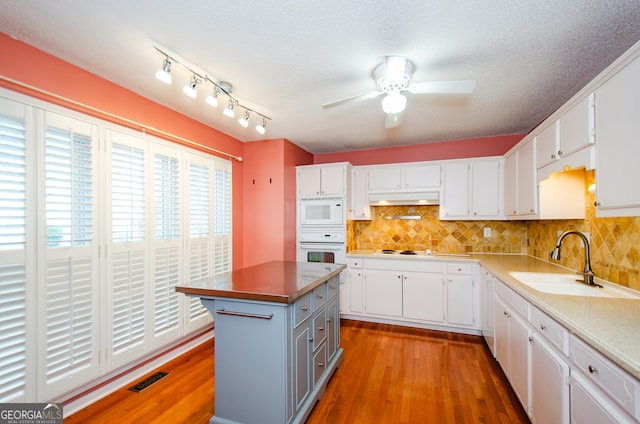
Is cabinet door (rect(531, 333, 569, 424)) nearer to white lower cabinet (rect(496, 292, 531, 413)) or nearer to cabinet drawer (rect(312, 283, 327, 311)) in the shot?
white lower cabinet (rect(496, 292, 531, 413))

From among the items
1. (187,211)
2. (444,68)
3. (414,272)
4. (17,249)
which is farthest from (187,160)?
(414,272)

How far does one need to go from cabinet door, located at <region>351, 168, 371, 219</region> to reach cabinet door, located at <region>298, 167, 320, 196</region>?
54 cm

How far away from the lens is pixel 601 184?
1492 millimetres

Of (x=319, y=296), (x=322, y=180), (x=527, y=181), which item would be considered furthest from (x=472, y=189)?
(x=319, y=296)

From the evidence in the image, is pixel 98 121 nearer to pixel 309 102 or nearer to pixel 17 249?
pixel 17 249

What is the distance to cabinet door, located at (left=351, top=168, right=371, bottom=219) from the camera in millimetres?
3961

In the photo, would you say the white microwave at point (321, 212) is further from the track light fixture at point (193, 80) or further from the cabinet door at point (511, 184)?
the cabinet door at point (511, 184)

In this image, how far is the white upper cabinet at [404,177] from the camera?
12.0 feet

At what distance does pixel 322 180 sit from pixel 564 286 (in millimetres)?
2771

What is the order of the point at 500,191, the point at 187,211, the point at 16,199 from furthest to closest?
the point at 500,191, the point at 187,211, the point at 16,199

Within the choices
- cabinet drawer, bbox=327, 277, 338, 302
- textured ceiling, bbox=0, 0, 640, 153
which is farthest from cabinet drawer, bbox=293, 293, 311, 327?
textured ceiling, bbox=0, 0, 640, 153

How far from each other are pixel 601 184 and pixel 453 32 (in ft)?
3.87

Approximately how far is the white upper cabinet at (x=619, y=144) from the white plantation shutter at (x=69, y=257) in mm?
3280

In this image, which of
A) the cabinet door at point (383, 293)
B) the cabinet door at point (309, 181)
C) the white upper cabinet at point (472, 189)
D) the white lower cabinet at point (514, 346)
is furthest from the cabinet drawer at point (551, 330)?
the cabinet door at point (309, 181)
